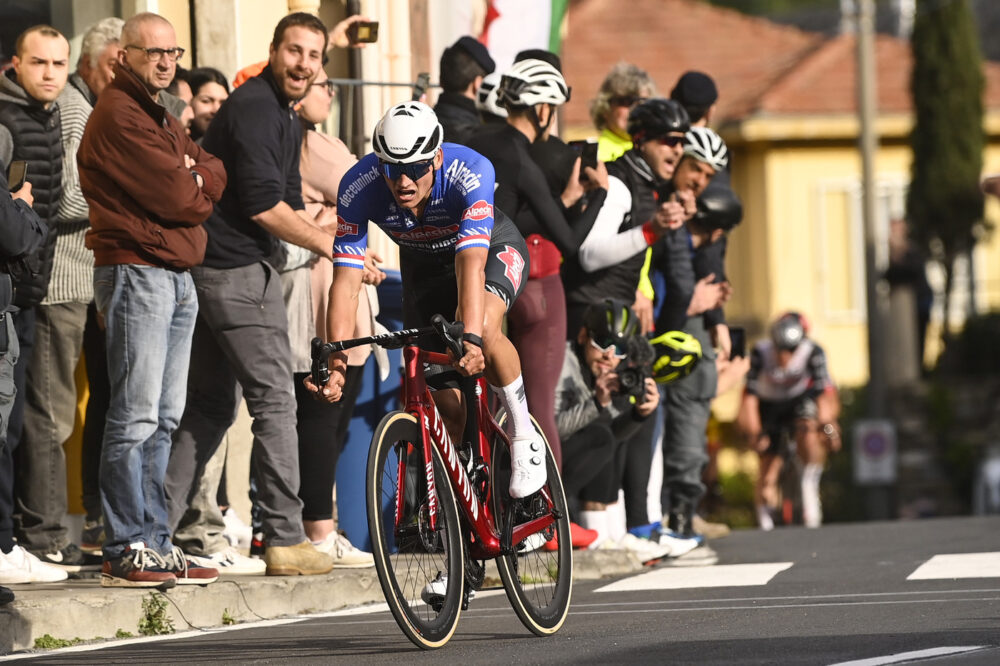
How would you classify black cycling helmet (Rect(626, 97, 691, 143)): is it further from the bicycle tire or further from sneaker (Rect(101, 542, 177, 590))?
sneaker (Rect(101, 542, 177, 590))

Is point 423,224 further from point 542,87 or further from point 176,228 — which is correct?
point 542,87

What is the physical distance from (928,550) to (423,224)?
17.6 ft

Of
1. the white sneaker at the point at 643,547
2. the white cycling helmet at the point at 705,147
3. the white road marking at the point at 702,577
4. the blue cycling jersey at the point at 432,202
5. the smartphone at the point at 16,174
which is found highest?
the white cycling helmet at the point at 705,147

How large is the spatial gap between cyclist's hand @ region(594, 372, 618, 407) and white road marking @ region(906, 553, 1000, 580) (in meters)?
1.87

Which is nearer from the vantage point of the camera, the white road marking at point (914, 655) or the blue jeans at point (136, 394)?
the white road marking at point (914, 655)

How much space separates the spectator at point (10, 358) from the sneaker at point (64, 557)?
400mm

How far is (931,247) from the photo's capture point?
119ft

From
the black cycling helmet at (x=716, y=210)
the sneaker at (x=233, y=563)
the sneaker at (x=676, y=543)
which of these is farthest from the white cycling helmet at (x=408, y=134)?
the black cycling helmet at (x=716, y=210)

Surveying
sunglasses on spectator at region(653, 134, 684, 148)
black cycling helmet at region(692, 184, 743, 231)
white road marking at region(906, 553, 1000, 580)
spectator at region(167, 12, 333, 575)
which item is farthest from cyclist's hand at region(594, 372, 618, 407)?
spectator at region(167, 12, 333, 575)

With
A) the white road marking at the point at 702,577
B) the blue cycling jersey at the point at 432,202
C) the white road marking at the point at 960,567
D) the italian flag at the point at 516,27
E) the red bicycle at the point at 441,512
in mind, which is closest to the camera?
the red bicycle at the point at 441,512

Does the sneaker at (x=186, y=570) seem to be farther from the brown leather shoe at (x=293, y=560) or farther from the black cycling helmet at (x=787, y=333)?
the black cycling helmet at (x=787, y=333)

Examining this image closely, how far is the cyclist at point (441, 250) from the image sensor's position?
878 centimetres

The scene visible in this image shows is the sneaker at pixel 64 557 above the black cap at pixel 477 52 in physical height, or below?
below

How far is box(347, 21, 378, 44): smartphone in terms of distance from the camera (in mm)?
12345
